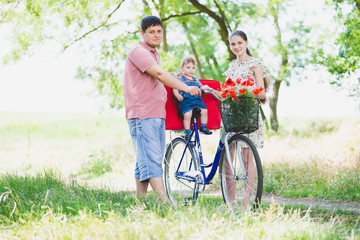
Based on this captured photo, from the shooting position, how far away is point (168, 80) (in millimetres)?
4359

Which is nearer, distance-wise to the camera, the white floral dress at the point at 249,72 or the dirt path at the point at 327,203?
the white floral dress at the point at 249,72

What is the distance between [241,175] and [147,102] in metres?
1.31

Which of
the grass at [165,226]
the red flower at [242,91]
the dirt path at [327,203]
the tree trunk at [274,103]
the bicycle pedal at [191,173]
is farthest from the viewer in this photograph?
the tree trunk at [274,103]

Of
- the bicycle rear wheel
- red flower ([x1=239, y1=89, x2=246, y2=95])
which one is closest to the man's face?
red flower ([x1=239, y1=89, x2=246, y2=95])

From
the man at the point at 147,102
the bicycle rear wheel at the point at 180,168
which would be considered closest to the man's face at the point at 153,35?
the man at the point at 147,102

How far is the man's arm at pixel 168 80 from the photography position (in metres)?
4.30

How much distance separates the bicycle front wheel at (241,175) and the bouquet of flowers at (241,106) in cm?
18

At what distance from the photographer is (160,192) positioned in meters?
4.60

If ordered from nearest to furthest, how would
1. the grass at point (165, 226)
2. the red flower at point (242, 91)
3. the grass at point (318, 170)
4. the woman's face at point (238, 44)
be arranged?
1. the grass at point (165, 226)
2. the red flower at point (242, 91)
3. the woman's face at point (238, 44)
4. the grass at point (318, 170)

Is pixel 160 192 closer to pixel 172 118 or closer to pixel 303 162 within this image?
pixel 172 118

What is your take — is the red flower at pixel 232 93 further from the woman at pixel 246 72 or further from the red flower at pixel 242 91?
the woman at pixel 246 72

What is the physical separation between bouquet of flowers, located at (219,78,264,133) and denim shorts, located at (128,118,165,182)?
869 millimetres

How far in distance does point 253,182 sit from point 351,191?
270cm

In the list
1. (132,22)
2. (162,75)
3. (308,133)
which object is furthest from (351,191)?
(132,22)
